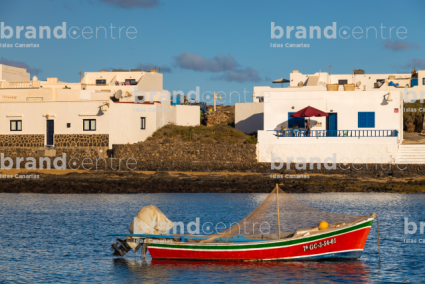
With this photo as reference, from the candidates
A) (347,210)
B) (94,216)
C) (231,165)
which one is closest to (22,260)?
(94,216)

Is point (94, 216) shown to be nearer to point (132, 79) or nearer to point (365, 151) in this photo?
point (365, 151)

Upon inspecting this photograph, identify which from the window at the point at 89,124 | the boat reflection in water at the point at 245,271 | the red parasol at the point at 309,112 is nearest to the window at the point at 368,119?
the red parasol at the point at 309,112

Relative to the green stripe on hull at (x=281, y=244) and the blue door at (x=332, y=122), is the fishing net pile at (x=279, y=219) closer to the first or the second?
the green stripe on hull at (x=281, y=244)

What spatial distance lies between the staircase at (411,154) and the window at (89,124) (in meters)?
22.8

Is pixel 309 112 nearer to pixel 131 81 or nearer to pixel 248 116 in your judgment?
pixel 248 116

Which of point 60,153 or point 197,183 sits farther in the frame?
point 60,153

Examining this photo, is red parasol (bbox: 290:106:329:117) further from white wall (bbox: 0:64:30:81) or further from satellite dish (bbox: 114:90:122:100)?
white wall (bbox: 0:64:30:81)

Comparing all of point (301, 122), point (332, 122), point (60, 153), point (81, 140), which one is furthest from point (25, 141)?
point (332, 122)

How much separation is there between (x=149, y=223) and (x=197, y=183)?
1762 cm

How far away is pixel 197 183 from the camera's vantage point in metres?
34.4

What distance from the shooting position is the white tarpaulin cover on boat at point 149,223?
55.2 feet

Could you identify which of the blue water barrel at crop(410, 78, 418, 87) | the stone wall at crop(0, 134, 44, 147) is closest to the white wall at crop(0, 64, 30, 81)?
the stone wall at crop(0, 134, 44, 147)

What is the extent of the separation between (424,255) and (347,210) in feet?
30.9

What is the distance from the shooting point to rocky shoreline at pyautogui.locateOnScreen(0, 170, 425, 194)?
1308 inches
